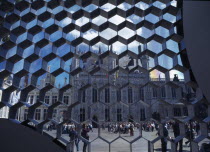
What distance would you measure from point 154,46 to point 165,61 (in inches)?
8.9

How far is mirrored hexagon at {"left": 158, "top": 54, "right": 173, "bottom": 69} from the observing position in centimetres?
223

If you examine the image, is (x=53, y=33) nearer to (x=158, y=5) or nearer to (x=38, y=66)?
(x=38, y=66)

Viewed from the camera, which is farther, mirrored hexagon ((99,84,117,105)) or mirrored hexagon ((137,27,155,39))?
mirrored hexagon ((137,27,155,39))

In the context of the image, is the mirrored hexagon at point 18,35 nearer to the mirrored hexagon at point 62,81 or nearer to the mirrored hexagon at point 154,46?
the mirrored hexagon at point 62,81

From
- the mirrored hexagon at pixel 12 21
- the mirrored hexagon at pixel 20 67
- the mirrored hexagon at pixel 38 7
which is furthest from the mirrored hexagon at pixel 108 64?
the mirrored hexagon at pixel 12 21

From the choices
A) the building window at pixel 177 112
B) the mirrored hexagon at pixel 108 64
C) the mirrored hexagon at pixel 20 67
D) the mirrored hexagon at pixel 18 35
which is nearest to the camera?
the building window at pixel 177 112

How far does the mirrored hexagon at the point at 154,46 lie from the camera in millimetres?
2312

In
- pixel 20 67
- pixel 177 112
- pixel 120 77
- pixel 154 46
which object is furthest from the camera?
pixel 120 77

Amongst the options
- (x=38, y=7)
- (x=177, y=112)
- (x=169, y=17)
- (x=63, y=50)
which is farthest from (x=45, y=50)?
(x=177, y=112)

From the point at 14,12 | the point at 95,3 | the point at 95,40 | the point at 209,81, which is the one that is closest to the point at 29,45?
the point at 14,12

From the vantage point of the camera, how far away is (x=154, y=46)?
2354 mm

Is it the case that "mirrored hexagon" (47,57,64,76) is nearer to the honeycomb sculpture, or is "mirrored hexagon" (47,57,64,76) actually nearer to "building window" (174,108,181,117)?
the honeycomb sculpture

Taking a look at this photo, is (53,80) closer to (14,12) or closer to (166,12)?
(14,12)

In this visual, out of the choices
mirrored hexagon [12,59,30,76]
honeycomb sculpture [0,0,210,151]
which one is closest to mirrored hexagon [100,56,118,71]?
honeycomb sculpture [0,0,210,151]
